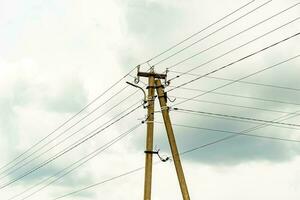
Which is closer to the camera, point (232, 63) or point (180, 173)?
point (232, 63)

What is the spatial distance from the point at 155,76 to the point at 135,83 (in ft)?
3.90

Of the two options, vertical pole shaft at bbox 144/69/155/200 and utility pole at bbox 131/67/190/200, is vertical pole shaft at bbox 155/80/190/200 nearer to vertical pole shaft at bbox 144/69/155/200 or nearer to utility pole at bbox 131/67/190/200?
utility pole at bbox 131/67/190/200

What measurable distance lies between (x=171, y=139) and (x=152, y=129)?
150cm

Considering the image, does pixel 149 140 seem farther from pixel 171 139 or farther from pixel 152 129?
pixel 171 139

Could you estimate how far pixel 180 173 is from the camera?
2462cm

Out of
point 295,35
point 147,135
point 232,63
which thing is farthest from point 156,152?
point 295,35

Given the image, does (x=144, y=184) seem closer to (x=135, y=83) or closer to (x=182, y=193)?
(x=182, y=193)

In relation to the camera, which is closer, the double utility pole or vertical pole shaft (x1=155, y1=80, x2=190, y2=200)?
vertical pole shaft (x1=155, y1=80, x2=190, y2=200)

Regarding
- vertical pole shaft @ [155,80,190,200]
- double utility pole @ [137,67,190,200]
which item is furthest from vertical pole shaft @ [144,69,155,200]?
vertical pole shaft @ [155,80,190,200]

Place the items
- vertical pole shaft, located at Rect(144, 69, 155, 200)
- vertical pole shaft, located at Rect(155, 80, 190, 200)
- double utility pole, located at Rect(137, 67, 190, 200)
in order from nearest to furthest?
1. vertical pole shaft, located at Rect(155, 80, 190, 200)
2. double utility pole, located at Rect(137, 67, 190, 200)
3. vertical pole shaft, located at Rect(144, 69, 155, 200)

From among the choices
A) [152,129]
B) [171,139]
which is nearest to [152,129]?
[152,129]

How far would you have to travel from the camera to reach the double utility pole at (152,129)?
80.8ft

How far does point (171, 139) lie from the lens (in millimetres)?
25500

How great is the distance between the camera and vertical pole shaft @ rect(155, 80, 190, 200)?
956 inches
